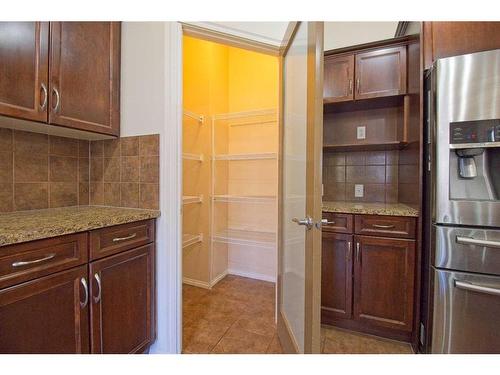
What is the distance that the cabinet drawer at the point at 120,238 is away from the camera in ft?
3.42

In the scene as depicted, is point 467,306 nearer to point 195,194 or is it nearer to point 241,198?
point 241,198

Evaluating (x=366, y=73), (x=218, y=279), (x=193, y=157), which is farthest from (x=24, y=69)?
(x=218, y=279)

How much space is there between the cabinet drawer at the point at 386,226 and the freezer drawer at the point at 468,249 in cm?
20

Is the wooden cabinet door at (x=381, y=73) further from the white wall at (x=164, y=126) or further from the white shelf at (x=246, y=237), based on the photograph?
the white shelf at (x=246, y=237)

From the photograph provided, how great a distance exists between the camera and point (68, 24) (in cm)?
118

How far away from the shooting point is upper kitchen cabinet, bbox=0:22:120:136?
3.31 feet

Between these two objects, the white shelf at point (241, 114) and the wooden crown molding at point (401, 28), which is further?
the white shelf at point (241, 114)

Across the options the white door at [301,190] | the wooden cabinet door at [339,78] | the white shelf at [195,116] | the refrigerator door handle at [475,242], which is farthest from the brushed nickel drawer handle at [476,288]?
the white shelf at [195,116]

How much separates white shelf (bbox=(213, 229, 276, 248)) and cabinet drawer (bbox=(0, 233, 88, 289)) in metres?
1.49

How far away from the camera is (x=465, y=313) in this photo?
1198 millimetres

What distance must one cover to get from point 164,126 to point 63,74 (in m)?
0.53

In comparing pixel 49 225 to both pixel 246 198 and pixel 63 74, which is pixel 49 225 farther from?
pixel 246 198

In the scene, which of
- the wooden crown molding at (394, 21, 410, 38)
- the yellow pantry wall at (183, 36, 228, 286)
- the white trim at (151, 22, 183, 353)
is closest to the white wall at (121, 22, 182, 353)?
the white trim at (151, 22, 183, 353)

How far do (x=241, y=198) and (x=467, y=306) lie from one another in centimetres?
177
